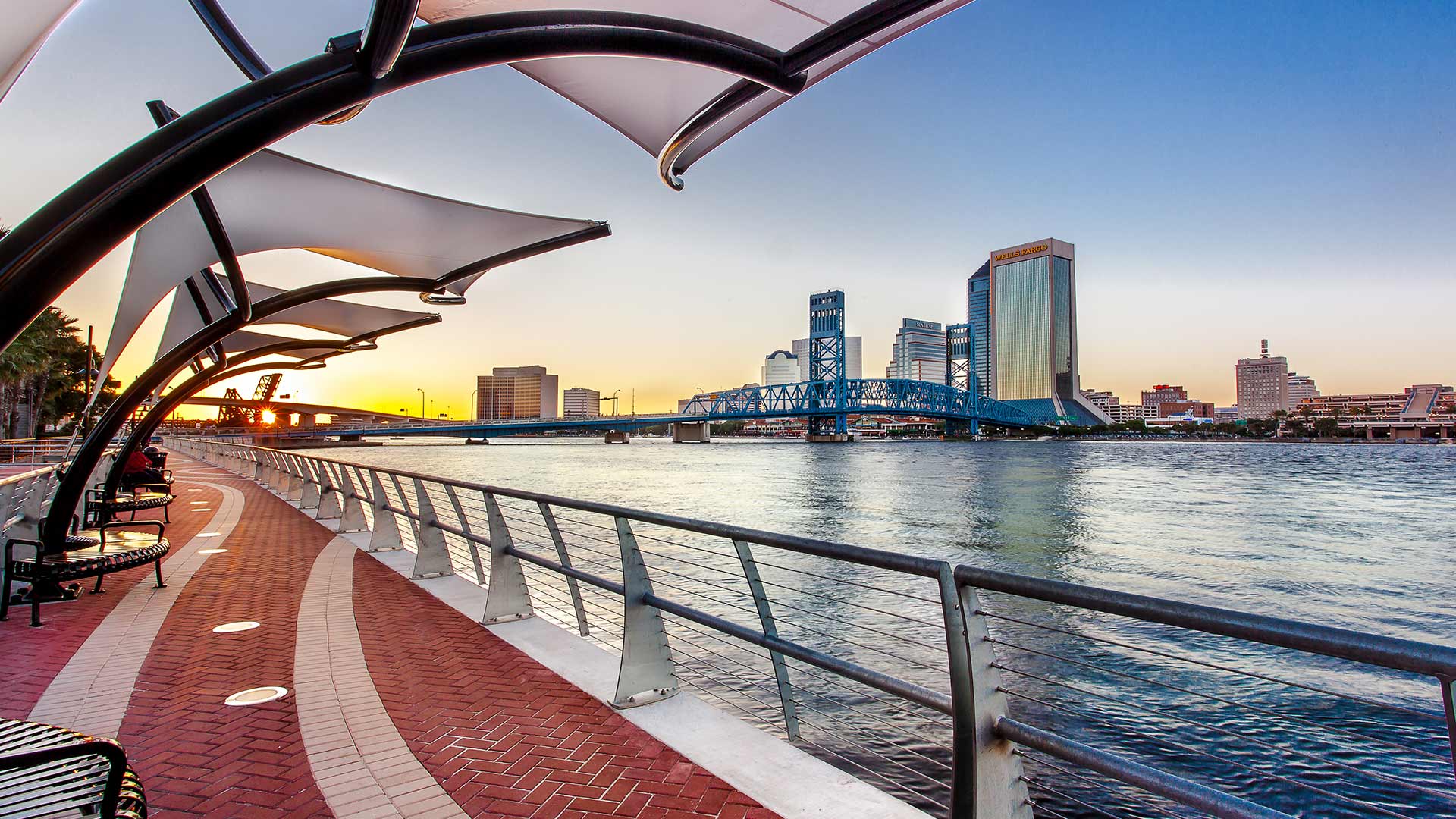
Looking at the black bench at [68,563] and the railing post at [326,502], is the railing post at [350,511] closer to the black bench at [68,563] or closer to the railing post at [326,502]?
the railing post at [326,502]

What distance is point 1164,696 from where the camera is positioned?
8.81m

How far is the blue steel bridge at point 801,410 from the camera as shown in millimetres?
81188

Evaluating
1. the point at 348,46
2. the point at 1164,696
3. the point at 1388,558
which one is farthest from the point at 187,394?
the point at 1388,558

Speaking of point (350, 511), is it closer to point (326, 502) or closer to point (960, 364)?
point (326, 502)

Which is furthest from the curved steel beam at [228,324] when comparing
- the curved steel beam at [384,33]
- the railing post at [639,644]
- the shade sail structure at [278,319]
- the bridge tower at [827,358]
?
the bridge tower at [827,358]

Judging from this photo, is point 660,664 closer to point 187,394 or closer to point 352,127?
point 352,127

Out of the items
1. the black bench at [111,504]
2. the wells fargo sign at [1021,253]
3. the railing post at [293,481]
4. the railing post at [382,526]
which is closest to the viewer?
the railing post at [382,526]

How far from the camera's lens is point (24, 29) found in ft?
11.3

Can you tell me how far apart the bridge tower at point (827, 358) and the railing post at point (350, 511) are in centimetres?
9723

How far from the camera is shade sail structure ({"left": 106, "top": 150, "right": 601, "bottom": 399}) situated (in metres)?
7.99

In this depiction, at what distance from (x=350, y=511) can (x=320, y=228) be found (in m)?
3.87

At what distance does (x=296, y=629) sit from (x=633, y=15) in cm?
490

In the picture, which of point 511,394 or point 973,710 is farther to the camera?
point 511,394

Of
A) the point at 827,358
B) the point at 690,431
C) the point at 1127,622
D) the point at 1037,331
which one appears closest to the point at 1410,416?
the point at 1037,331
